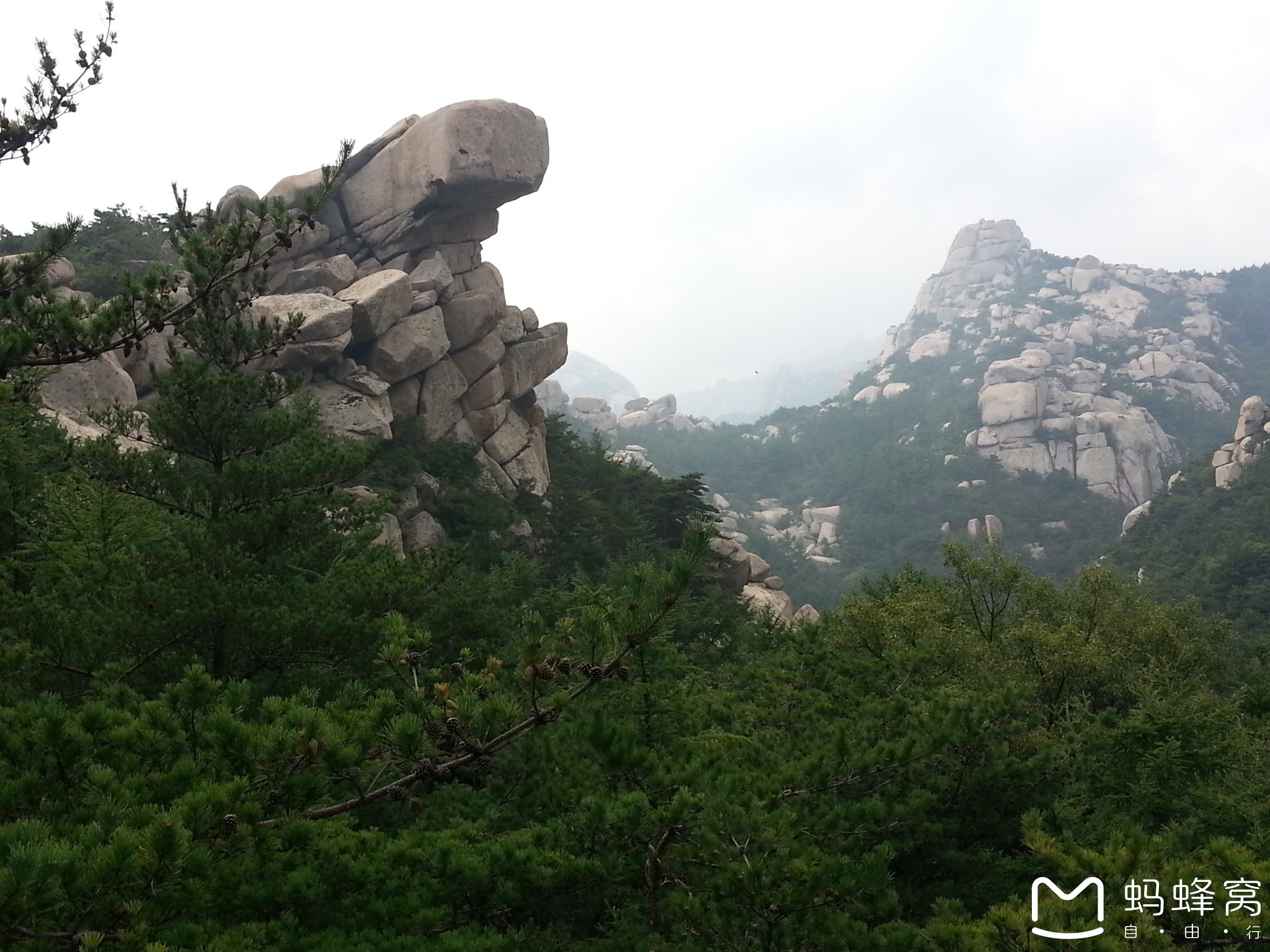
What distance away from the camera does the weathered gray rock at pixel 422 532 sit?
17.6m

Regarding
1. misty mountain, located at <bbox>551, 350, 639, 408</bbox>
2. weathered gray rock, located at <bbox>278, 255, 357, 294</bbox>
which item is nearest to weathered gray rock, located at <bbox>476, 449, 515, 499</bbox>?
weathered gray rock, located at <bbox>278, 255, 357, 294</bbox>

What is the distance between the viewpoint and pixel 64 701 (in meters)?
6.22

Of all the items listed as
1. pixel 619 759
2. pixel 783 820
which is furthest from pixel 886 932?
pixel 619 759

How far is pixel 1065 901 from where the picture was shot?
360 centimetres

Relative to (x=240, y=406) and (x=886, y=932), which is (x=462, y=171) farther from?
(x=886, y=932)

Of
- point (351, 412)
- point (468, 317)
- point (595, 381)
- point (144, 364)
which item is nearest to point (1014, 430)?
point (468, 317)

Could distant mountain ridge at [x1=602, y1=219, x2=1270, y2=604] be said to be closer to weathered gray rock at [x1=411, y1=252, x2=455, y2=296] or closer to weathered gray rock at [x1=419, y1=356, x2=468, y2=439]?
weathered gray rock at [x1=419, y1=356, x2=468, y2=439]

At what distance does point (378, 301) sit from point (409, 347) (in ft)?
4.49

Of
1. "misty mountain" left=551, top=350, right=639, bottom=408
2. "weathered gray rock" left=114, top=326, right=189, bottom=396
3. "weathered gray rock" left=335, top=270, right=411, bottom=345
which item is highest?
"misty mountain" left=551, top=350, right=639, bottom=408

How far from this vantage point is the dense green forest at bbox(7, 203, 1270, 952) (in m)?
3.51

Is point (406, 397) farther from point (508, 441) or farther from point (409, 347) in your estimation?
point (508, 441)

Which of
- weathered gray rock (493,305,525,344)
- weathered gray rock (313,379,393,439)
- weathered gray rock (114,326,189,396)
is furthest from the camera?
weathered gray rock (493,305,525,344)

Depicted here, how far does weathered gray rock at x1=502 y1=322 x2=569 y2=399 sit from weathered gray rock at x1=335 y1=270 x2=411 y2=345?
3.76 meters

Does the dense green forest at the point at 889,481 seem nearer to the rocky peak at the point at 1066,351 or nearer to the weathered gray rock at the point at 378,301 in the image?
the rocky peak at the point at 1066,351
